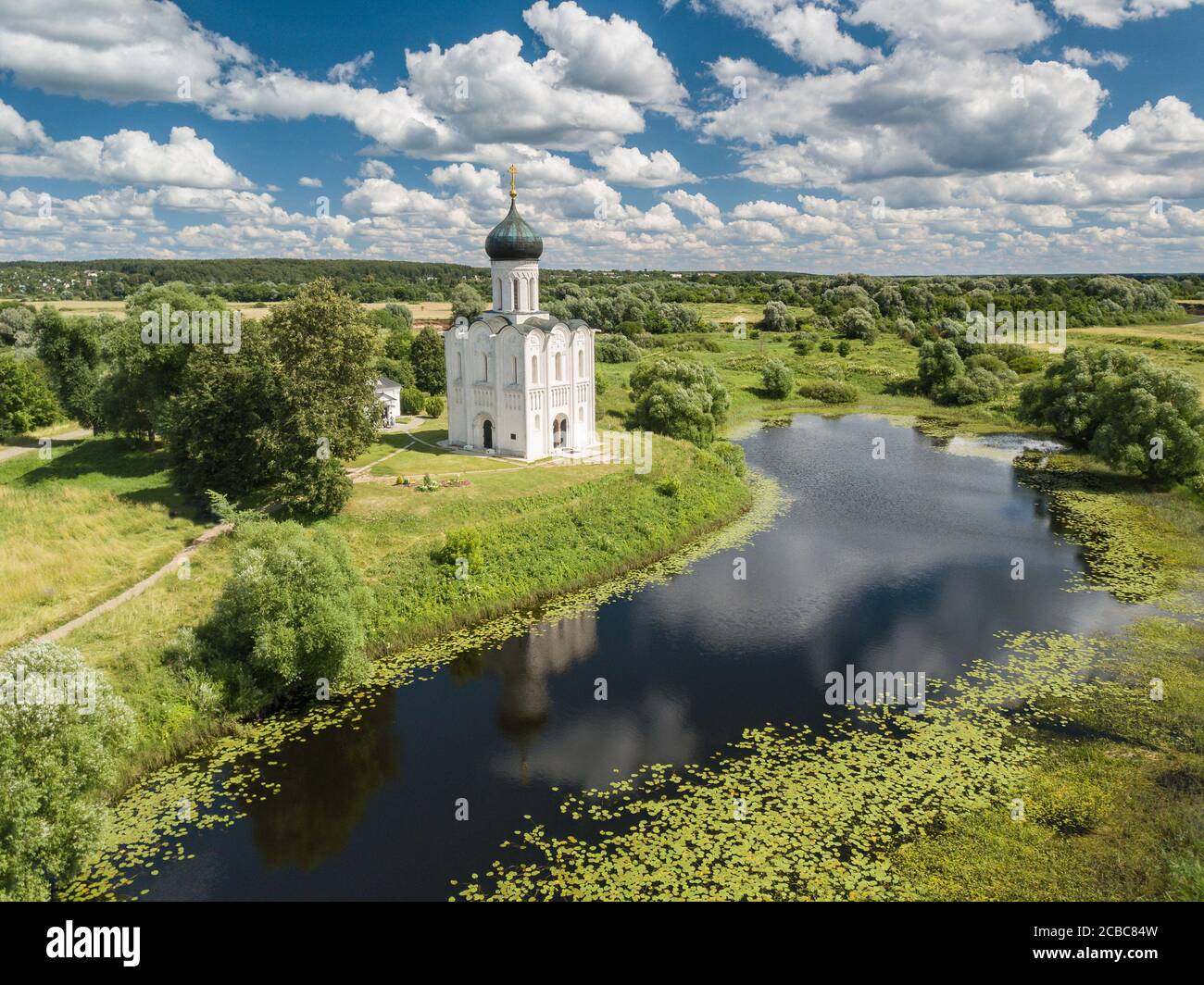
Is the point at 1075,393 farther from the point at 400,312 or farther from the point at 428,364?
the point at 400,312

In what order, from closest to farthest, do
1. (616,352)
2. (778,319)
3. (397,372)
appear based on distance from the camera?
(397,372) < (616,352) < (778,319)

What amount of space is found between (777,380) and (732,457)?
29.5m

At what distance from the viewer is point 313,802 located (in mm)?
17812

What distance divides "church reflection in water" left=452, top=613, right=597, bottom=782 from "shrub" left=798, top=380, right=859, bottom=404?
163 ft

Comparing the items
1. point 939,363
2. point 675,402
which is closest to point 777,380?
point 939,363

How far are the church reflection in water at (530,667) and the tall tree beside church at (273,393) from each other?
982 centimetres

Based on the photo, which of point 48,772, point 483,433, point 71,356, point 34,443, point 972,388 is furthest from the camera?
point 972,388

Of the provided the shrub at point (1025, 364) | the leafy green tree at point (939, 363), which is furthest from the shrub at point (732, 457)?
the shrub at point (1025, 364)

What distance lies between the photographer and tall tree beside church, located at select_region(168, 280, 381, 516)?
103 ft

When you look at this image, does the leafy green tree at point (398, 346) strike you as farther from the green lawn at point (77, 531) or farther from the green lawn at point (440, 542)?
the green lawn at point (77, 531)

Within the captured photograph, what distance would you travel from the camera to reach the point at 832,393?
71.1 metres

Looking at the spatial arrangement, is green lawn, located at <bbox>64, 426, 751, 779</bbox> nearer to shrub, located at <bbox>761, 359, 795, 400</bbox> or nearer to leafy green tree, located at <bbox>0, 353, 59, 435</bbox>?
leafy green tree, located at <bbox>0, 353, 59, 435</bbox>

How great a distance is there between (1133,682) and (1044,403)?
35.6 metres

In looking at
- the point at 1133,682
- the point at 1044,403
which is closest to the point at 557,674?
the point at 1133,682
